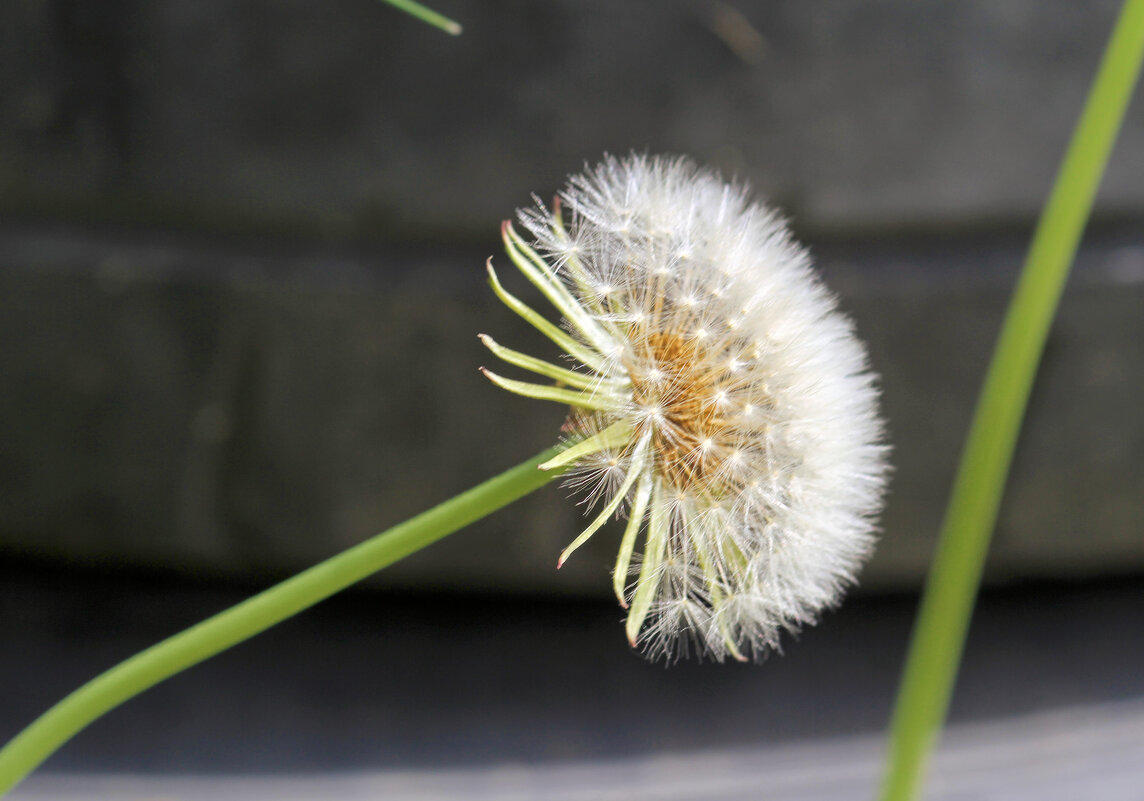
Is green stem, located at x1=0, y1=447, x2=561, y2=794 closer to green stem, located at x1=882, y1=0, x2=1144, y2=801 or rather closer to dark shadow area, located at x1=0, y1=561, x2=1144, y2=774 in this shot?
green stem, located at x1=882, y1=0, x2=1144, y2=801

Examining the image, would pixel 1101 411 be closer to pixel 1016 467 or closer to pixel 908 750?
pixel 1016 467

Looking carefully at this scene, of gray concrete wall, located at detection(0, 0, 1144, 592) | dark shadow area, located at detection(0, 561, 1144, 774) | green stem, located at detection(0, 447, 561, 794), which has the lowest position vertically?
green stem, located at detection(0, 447, 561, 794)

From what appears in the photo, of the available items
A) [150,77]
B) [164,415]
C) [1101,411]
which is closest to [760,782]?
[1101,411]

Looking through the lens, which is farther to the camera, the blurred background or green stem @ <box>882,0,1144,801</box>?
the blurred background

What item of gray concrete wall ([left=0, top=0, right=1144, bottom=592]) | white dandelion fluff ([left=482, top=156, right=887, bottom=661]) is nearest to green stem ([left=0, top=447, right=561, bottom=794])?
white dandelion fluff ([left=482, top=156, right=887, bottom=661])

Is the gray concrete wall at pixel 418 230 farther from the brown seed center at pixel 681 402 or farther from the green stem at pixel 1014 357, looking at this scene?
the green stem at pixel 1014 357

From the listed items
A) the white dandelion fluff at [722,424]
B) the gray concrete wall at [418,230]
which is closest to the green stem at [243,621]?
the white dandelion fluff at [722,424]
